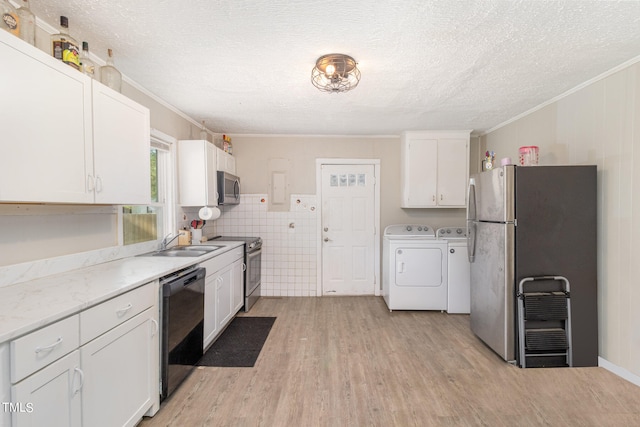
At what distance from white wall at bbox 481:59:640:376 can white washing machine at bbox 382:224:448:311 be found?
1.46 meters

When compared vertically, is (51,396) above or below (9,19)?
below

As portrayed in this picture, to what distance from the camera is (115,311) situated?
1.45 m

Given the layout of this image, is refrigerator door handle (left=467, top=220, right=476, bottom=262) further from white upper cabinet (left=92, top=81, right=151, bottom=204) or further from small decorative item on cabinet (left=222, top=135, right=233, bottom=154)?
small decorative item on cabinet (left=222, top=135, right=233, bottom=154)

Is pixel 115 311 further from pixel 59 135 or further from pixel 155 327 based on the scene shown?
pixel 59 135

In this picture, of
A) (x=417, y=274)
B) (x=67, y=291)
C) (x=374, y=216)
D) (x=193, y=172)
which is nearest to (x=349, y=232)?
(x=374, y=216)

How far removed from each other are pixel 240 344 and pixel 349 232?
2164 millimetres

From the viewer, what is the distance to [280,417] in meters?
1.82

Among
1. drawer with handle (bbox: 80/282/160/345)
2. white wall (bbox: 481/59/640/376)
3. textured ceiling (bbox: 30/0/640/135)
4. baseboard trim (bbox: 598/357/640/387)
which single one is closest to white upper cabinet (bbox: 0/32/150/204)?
textured ceiling (bbox: 30/0/640/135)

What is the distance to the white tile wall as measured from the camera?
13.9 feet

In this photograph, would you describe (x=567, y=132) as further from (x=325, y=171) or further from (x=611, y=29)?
(x=325, y=171)

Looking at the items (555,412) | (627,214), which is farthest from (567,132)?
(555,412)

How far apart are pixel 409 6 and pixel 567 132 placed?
2.22 m

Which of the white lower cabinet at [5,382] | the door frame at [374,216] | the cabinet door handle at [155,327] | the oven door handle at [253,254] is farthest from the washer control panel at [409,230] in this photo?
the white lower cabinet at [5,382]

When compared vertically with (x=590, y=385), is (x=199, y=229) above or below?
above
